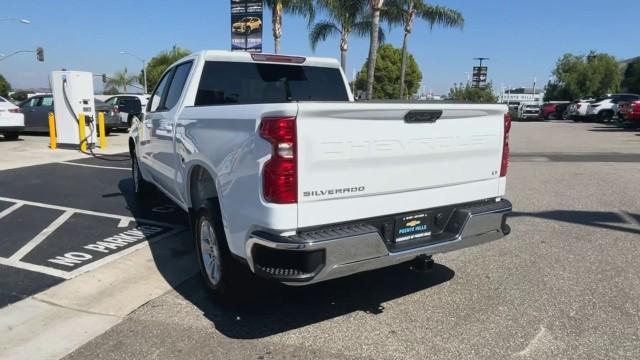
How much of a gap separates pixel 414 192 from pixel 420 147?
32cm

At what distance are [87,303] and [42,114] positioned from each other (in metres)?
16.8

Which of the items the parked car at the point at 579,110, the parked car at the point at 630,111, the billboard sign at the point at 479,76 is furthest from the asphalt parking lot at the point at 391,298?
the billboard sign at the point at 479,76

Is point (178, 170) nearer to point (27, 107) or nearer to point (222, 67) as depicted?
point (222, 67)

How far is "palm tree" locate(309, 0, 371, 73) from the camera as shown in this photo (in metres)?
24.5

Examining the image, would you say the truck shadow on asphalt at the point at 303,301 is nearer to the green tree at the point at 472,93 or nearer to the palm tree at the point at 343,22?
the palm tree at the point at 343,22

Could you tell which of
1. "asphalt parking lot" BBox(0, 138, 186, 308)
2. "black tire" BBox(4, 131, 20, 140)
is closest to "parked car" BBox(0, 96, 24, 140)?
"black tire" BBox(4, 131, 20, 140)

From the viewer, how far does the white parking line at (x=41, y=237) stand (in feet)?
16.7

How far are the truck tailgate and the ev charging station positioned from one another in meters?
12.9

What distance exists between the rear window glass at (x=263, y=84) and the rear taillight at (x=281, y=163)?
2060 millimetres

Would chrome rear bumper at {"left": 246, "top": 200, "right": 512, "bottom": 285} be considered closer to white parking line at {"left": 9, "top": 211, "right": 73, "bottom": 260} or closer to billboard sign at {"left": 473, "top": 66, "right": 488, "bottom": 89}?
white parking line at {"left": 9, "top": 211, "right": 73, "bottom": 260}

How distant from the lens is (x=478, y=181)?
391 cm

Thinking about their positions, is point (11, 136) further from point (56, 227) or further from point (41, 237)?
point (41, 237)

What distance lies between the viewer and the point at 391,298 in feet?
13.4

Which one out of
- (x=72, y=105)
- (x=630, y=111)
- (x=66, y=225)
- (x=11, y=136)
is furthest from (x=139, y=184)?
(x=630, y=111)
